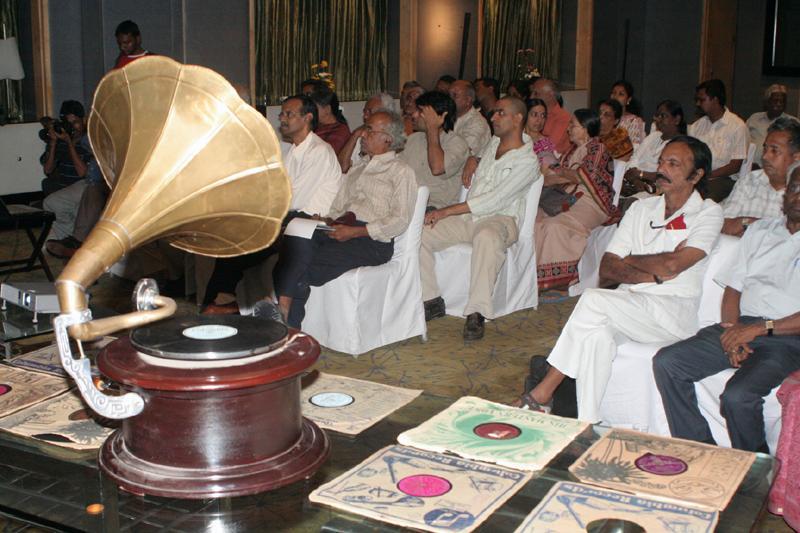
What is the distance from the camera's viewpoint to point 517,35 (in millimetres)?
11562

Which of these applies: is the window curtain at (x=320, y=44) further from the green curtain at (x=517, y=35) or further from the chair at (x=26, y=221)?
the chair at (x=26, y=221)

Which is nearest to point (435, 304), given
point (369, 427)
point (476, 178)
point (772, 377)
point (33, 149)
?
point (476, 178)

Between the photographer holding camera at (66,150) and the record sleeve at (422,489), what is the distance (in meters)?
5.23

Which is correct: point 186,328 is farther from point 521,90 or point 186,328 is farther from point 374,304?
point 521,90

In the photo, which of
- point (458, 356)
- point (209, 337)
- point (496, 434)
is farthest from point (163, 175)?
point (458, 356)

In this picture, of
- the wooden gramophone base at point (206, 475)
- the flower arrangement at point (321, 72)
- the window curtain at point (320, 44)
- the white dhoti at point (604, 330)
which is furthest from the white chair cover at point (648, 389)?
the window curtain at point (320, 44)

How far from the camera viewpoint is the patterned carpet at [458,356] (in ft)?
13.5

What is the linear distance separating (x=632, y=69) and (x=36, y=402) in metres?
10.4

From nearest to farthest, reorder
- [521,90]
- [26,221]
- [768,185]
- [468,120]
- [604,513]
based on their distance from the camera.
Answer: [604,513] < [768,185] < [26,221] < [468,120] < [521,90]

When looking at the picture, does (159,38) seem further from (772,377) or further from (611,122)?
(772,377)

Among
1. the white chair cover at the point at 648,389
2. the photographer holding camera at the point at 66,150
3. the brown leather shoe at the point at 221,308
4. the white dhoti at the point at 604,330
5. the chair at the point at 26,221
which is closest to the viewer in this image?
the white chair cover at the point at 648,389

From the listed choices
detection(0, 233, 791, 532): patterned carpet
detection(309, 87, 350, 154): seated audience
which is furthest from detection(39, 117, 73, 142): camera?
detection(309, 87, 350, 154): seated audience

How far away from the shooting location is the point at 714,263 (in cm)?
354

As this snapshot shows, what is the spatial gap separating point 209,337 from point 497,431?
0.65 m
